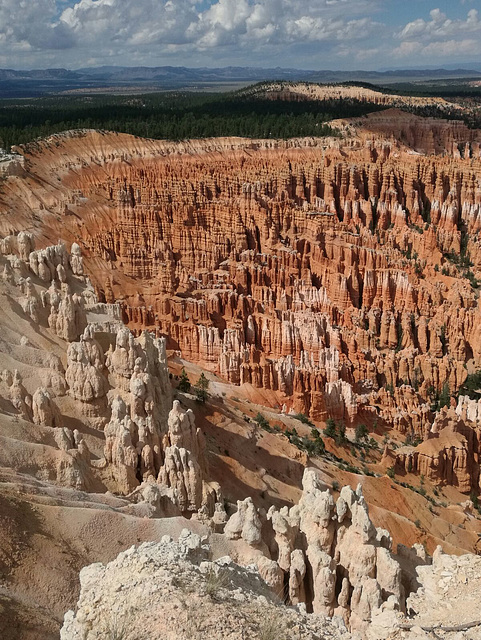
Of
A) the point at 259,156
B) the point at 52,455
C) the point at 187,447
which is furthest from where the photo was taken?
the point at 259,156

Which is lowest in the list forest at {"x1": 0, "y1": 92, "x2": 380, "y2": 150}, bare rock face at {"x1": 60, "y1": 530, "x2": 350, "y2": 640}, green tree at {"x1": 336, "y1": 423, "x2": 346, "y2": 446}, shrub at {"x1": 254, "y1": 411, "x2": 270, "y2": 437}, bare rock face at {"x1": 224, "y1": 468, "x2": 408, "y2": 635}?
green tree at {"x1": 336, "y1": 423, "x2": 346, "y2": 446}

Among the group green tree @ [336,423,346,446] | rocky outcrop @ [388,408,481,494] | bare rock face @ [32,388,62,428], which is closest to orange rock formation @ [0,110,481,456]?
green tree @ [336,423,346,446]

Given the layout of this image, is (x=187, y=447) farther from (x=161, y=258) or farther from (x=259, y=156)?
(x=259, y=156)

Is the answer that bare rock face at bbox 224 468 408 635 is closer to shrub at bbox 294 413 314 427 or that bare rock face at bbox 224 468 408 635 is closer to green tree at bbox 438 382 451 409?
shrub at bbox 294 413 314 427

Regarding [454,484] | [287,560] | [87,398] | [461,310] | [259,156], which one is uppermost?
[259,156]

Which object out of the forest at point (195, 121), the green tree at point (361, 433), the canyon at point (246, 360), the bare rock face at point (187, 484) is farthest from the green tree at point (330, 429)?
the forest at point (195, 121)

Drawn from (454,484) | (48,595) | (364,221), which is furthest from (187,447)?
(364,221)

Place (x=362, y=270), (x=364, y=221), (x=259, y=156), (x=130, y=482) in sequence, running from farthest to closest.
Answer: (x=259, y=156) → (x=364, y=221) → (x=362, y=270) → (x=130, y=482)

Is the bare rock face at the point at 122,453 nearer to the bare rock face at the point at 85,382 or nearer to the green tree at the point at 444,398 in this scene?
the bare rock face at the point at 85,382

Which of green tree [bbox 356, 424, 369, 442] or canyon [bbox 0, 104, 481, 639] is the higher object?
canyon [bbox 0, 104, 481, 639]
